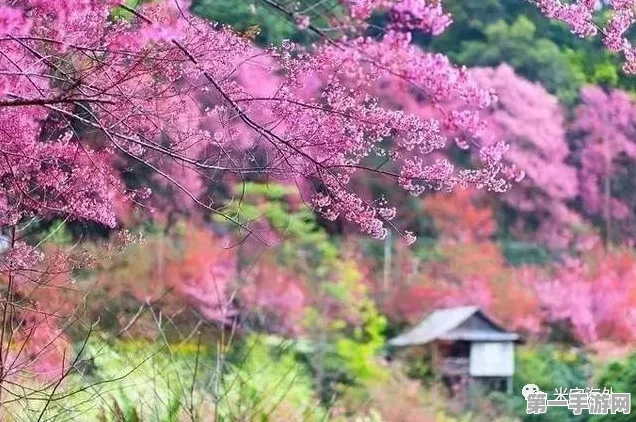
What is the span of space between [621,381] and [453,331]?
172cm

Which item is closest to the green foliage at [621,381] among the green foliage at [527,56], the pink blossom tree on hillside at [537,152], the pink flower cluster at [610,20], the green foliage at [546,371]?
the green foliage at [546,371]

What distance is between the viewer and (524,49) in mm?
7152

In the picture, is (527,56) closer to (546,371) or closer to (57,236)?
(546,371)

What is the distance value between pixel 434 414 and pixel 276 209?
1520 mm

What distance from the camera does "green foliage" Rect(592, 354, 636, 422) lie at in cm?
416

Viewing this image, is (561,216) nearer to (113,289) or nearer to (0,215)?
(113,289)

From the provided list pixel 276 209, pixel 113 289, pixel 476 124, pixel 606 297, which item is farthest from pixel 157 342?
pixel 606 297

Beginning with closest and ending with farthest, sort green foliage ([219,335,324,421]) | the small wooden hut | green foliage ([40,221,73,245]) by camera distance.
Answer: green foliage ([219,335,324,421]) < green foliage ([40,221,73,245]) < the small wooden hut

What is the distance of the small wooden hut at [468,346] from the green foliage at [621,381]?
4.54 ft

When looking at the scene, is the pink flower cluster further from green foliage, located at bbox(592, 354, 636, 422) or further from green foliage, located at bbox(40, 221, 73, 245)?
green foliage, located at bbox(592, 354, 636, 422)

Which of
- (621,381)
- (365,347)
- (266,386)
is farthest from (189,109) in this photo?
(365,347)

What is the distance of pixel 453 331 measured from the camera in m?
6.04

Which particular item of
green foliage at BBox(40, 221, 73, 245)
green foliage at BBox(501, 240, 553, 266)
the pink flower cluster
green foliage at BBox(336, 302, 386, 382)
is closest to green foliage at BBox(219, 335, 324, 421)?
green foliage at BBox(336, 302, 386, 382)

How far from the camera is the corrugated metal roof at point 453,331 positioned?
19.8ft
